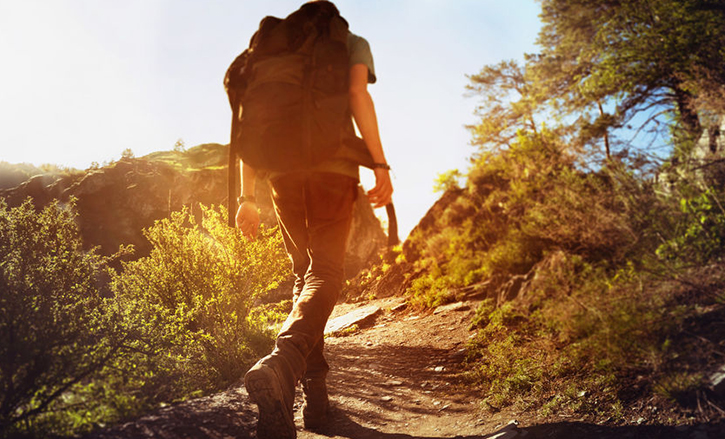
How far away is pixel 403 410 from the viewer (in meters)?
3.10

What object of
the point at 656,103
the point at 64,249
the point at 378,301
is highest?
the point at 656,103

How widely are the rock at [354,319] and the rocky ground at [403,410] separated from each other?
40.0 inches

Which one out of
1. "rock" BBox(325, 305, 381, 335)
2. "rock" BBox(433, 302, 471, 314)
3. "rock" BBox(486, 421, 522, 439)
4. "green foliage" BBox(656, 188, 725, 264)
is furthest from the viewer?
Answer: "rock" BBox(325, 305, 381, 335)

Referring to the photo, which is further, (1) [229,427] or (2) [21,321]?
(1) [229,427]

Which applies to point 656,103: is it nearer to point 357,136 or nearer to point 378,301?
point 378,301

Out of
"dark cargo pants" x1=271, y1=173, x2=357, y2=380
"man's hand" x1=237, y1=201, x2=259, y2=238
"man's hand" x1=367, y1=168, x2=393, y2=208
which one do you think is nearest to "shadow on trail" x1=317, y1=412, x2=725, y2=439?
"dark cargo pants" x1=271, y1=173, x2=357, y2=380

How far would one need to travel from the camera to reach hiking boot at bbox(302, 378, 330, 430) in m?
2.49

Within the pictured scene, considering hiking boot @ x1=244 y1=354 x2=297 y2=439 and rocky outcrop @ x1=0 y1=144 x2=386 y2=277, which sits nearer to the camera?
hiking boot @ x1=244 y1=354 x2=297 y2=439

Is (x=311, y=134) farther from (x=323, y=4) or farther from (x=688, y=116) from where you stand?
(x=688, y=116)

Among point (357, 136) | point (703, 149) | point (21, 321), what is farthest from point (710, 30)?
point (21, 321)

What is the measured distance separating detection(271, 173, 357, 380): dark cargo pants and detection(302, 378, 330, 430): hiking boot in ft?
1.39

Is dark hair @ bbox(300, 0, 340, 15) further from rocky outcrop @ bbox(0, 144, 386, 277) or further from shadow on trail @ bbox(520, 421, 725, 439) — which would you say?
shadow on trail @ bbox(520, 421, 725, 439)

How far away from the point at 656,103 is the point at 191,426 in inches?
415

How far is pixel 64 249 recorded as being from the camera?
1997mm
